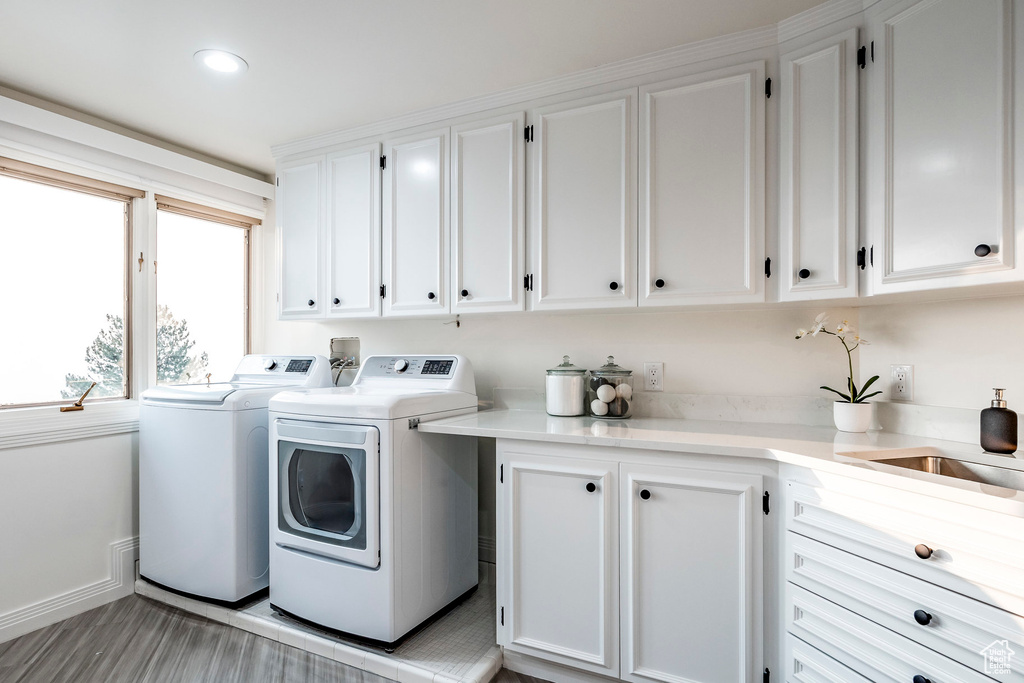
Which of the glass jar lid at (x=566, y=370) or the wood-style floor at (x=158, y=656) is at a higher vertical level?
the glass jar lid at (x=566, y=370)

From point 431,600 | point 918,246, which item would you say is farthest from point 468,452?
point 918,246

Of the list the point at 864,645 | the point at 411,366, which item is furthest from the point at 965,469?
the point at 411,366

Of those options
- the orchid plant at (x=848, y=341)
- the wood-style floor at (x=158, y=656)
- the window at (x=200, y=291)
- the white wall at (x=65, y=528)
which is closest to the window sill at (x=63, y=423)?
the white wall at (x=65, y=528)

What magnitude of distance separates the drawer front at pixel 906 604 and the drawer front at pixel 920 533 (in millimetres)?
24

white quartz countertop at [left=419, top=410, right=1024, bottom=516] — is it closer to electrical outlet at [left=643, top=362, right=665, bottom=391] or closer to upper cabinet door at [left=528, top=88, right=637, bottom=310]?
electrical outlet at [left=643, top=362, right=665, bottom=391]

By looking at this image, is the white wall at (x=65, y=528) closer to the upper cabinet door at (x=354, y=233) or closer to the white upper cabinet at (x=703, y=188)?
the upper cabinet door at (x=354, y=233)

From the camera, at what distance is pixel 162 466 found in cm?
251

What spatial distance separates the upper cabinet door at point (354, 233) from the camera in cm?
267

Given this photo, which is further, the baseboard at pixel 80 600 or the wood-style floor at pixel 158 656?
the baseboard at pixel 80 600

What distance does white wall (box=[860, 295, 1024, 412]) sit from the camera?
1633mm

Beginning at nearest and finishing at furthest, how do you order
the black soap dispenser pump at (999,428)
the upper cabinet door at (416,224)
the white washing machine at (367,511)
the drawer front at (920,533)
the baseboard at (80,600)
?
the drawer front at (920,533) < the black soap dispenser pump at (999,428) < the white washing machine at (367,511) < the baseboard at (80,600) < the upper cabinet door at (416,224)

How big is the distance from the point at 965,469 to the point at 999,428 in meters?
0.15

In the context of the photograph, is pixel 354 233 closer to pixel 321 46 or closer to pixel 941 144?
pixel 321 46

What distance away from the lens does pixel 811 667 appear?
1464 mm
